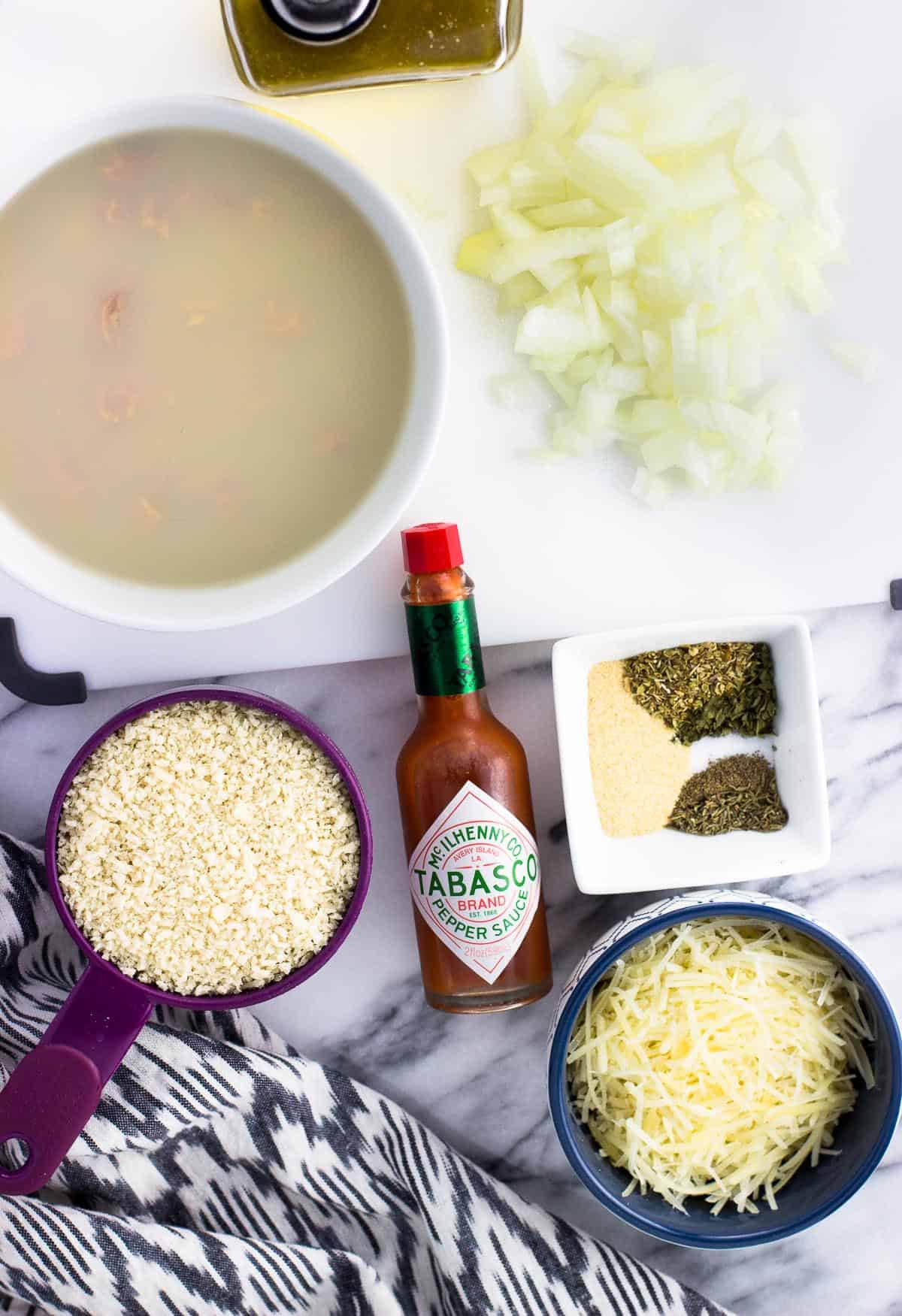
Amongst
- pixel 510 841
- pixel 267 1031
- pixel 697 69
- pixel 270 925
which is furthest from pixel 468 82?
pixel 267 1031

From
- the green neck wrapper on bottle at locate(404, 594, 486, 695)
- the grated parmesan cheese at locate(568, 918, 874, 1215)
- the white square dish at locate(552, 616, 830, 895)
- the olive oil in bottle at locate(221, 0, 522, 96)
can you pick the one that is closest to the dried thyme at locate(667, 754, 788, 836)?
the white square dish at locate(552, 616, 830, 895)

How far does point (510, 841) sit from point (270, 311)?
0.59 m

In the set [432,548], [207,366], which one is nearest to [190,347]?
[207,366]

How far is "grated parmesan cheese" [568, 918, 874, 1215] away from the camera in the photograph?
130 cm

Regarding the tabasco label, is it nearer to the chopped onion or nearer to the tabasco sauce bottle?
the tabasco sauce bottle

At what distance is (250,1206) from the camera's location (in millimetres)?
1443

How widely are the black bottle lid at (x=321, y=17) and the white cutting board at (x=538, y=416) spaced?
9 centimetres

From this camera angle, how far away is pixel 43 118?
126cm

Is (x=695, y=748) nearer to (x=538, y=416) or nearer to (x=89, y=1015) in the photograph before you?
(x=538, y=416)

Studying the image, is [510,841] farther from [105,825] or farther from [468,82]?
[468,82]

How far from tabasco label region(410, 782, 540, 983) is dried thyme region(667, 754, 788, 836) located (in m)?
0.19

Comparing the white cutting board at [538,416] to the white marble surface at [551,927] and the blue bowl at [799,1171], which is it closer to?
the white marble surface at [551,927]

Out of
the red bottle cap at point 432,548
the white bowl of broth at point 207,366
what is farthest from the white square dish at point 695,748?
the white bowl of broth at point 207,366

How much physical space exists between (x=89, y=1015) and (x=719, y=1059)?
672 mm
